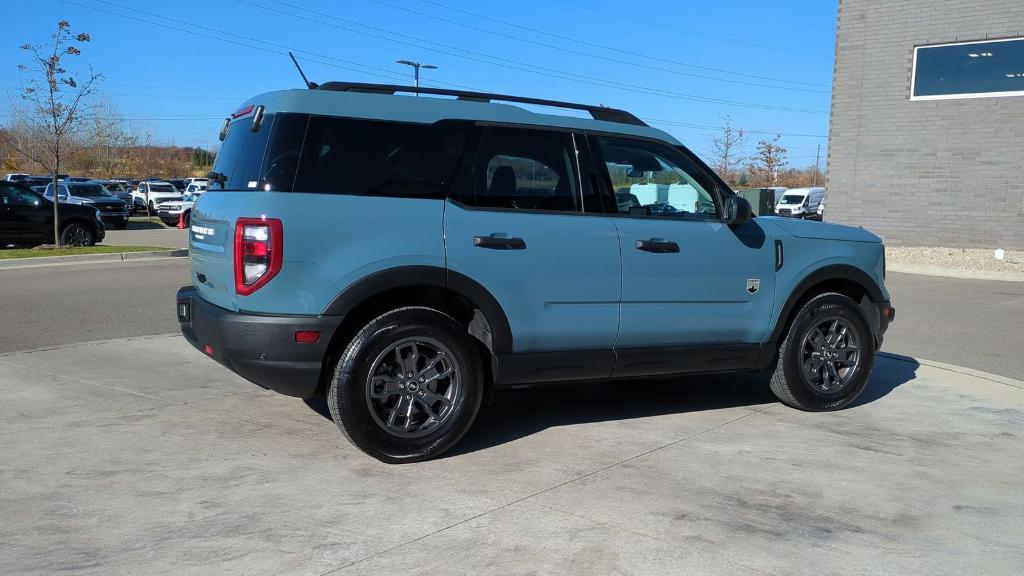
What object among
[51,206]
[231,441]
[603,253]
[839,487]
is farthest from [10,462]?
[51,206]

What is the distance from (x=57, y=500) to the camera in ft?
13.5

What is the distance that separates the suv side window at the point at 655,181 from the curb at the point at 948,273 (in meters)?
13.3

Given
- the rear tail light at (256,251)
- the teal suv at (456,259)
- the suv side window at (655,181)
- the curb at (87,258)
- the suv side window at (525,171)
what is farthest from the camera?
the curb at (87,258)

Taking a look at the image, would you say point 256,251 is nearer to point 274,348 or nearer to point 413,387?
point 274,348

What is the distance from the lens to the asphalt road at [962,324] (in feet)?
28.3

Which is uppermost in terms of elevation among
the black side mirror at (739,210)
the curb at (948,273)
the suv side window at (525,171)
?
the suv side window at (525,171)

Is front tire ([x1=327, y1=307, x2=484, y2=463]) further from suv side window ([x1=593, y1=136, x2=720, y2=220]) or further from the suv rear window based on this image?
suv side window ([x1=593, y1=136, x2=720, y2=220])

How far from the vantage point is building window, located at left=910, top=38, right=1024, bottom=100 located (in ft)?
63.7

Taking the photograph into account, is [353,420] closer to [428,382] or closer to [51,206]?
[428,382]

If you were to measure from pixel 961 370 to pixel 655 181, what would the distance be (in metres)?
3.80

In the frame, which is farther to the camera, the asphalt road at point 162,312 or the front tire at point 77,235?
the front tire at point 77,235

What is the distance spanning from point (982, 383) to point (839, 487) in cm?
338

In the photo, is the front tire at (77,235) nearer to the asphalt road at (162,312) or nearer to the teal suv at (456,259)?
the asphalt road at (162,312)

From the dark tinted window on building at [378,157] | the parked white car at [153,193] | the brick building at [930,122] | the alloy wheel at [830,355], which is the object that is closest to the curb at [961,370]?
the alloy wheel at [830,355]
